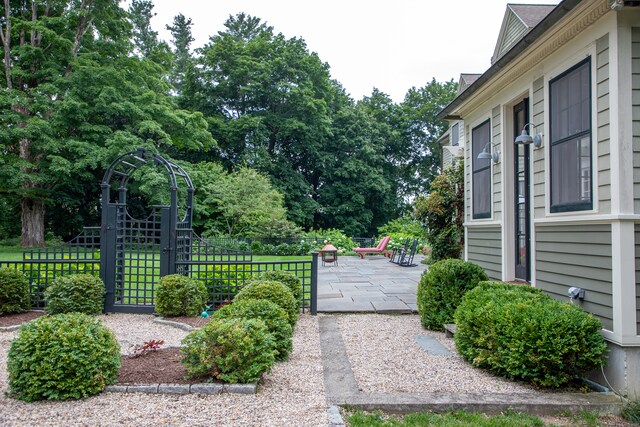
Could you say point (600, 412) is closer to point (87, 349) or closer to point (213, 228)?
point (87, 349)

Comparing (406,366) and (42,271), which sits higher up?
(42,271)

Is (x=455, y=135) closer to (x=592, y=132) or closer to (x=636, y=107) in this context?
(x=592, y=132)

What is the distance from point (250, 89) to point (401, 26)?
415 inches

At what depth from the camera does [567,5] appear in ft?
12.2

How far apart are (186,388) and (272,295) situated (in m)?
2.28

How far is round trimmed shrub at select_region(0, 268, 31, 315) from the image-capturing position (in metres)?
6.56

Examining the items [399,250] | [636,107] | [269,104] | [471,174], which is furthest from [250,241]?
[636,107]

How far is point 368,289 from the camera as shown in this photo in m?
9.58

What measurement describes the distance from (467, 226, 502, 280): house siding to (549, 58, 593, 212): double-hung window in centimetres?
169

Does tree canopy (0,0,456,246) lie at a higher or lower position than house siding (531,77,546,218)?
higher

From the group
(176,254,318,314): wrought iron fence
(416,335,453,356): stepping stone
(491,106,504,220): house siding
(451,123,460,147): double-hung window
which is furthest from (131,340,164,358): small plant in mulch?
(451,123,460,147): double-hung window

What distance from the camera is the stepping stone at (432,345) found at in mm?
4844

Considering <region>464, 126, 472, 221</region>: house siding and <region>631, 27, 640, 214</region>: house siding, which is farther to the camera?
<region>464, 126, 472, 221</region>: house siding

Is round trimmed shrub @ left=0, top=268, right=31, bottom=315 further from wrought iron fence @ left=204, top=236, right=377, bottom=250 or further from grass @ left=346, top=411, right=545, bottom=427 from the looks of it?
wrought iron fence @ left=204, top=236, right=377, bottom=250
